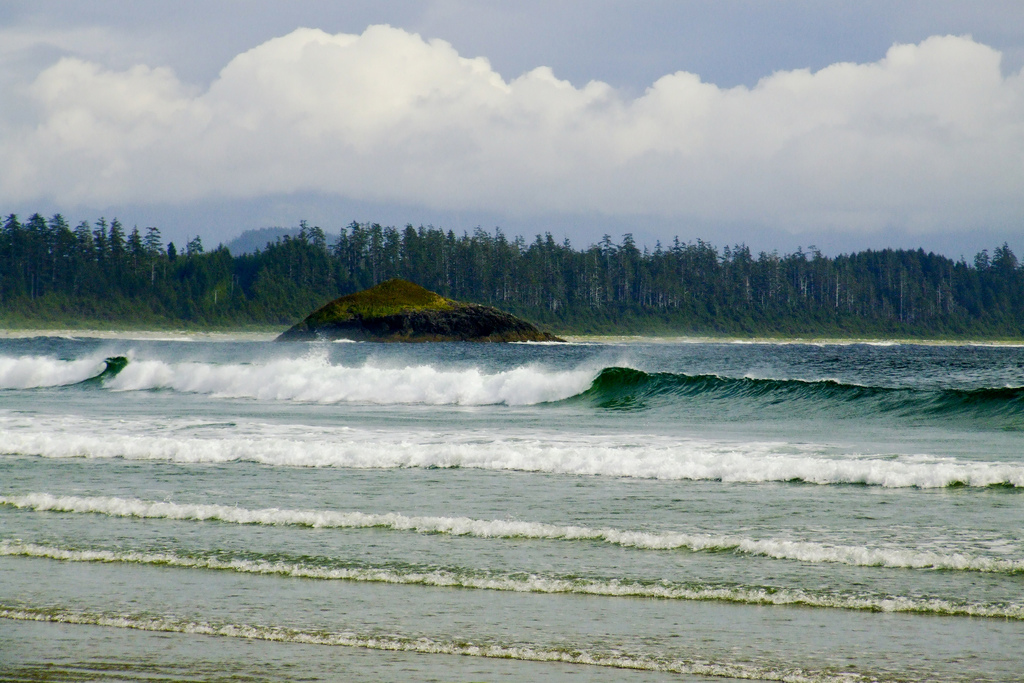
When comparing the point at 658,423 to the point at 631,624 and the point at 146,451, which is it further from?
the point at 631,624

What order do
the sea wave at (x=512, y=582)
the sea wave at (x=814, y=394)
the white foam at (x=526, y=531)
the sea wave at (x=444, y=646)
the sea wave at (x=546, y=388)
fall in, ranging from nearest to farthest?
the sea wave at (x=444, y=646) < the sea wave at (x=512, y=582) < the white foam at (x=526, y=531) < the sea wave at (x=814, y=394) < the sea wave at (x=546, y=388)

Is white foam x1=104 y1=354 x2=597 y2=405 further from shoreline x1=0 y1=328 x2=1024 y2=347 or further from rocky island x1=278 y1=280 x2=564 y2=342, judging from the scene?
shoreline x1=0 y1=328 x2=1024 y2=347

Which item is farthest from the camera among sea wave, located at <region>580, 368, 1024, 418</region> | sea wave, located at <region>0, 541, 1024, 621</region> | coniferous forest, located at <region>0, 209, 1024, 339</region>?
coniferous forest, located at <region>0, 209, 1024, 339</region>

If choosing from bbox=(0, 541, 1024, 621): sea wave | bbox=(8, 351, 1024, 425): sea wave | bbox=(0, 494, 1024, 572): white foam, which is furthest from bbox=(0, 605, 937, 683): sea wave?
bbox=(8, 351, 1024, 425): sea wave

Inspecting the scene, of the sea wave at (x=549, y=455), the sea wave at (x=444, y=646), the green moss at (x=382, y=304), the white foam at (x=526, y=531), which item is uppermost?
the green moss at (x=382, y=304)

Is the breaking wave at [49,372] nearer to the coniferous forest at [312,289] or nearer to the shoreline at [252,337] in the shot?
the shoreline at [252,337]

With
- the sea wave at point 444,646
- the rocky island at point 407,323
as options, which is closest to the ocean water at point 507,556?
the sea wave at point 444,646

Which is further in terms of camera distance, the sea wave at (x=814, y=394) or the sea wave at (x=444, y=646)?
the sea wave at (x=814, y=394)

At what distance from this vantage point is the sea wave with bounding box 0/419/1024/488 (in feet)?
42.1

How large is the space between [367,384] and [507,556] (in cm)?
2640

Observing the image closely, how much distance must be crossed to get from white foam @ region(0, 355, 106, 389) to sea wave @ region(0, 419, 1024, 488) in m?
24.7

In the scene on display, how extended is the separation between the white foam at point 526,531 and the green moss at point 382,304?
10967 cm

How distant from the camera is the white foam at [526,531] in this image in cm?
830

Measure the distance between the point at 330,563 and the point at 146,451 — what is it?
856 centimetres
